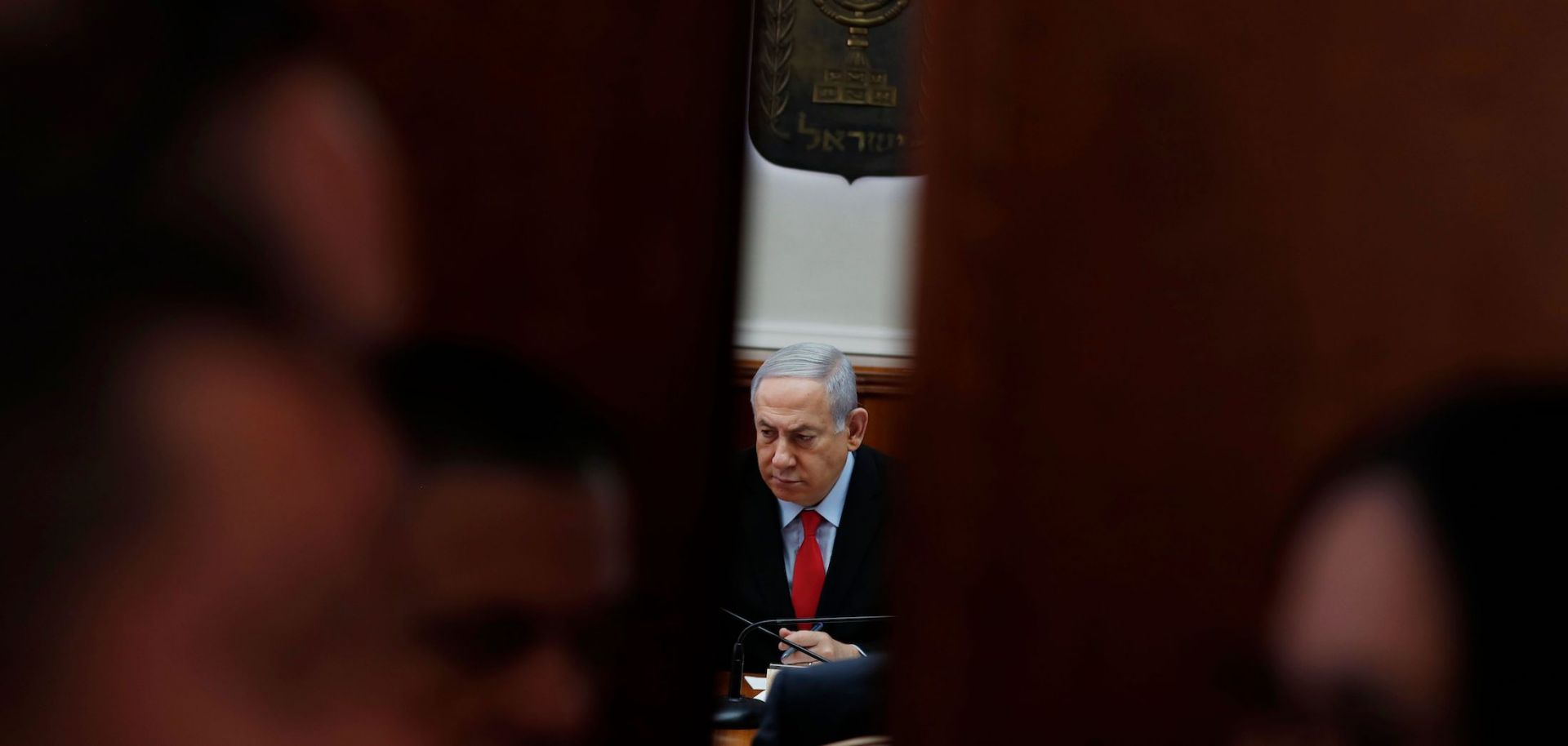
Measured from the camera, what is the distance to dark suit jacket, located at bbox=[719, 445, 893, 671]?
4.64 feet

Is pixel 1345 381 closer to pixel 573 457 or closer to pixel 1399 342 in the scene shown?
pixel 1399 342

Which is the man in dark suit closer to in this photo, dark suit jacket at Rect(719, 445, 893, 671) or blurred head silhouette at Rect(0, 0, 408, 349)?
dark suit jacket at Rect(719, 445, 893, 671)

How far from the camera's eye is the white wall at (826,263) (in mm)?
2193

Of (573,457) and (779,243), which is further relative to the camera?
(779,243)

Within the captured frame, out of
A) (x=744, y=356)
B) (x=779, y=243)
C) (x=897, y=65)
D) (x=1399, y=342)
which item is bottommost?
(x=1399, y=342)

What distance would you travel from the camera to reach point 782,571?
1.46 meters

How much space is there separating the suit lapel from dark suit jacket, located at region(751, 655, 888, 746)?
0.74 meters

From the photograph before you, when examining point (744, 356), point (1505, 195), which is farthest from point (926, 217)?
point (744, 356)

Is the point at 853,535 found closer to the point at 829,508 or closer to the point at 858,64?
the point at 829,508

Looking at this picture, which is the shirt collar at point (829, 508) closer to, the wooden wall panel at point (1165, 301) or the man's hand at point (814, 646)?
the man's hand at point (814, 646)

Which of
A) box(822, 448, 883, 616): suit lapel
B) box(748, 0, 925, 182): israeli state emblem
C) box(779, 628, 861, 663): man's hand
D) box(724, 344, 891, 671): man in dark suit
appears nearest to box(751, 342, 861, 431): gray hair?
box(724, 344, 891, 671): man in dark suit

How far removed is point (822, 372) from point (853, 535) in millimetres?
229

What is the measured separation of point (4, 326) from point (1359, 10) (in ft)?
1.29

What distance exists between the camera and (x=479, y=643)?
314mm
